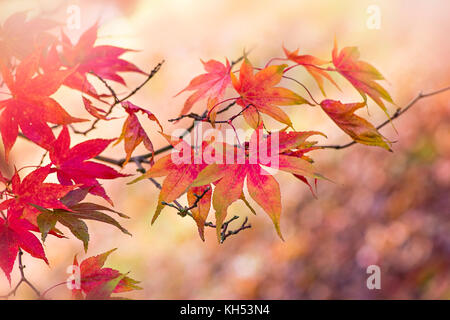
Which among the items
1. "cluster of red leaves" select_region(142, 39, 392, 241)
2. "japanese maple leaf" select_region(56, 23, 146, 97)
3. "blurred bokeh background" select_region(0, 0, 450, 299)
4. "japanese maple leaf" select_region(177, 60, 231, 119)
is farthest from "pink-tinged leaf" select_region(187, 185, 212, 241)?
"blurred bokeh background" select_region(0, 0, 450, 299)

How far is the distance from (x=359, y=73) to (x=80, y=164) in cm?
40

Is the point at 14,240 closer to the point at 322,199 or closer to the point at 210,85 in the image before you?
the point at 210,85

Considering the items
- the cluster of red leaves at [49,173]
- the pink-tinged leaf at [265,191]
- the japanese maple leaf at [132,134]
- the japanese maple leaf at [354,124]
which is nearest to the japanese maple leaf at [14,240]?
the cluster of red leaves at [49,173]

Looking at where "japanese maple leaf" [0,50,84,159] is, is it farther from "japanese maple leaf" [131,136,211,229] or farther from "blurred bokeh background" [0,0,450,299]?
"blurred bokeh background" [0,0,450,299]

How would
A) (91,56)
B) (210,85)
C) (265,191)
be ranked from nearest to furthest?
(265,191) → (210,85) → (91,56)

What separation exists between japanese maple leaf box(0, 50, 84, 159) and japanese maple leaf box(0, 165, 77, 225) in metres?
0.06

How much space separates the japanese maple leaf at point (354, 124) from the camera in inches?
21.2

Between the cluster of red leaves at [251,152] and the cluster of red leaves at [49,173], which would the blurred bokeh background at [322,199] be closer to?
the cluster of red leaves at [49,173]

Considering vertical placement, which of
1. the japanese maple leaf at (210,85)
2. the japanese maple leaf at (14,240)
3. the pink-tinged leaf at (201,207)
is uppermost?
the japanese maple leaf at (210,85)

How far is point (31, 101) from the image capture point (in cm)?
55

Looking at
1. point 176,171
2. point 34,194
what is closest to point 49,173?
point 34,194

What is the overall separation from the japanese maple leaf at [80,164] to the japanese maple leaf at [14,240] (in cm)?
7

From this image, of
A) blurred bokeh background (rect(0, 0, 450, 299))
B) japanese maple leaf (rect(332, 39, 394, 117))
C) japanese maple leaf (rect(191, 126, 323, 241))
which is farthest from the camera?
blurred bokeh background (rect(0, 0, 450, 299))

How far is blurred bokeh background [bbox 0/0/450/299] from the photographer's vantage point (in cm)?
204
